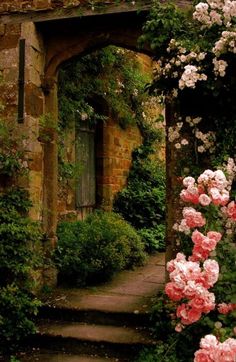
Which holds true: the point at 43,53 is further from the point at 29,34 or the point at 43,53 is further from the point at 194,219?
the point at 194,219

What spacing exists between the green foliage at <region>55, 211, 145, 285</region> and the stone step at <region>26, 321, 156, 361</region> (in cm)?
98

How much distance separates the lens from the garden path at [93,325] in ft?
14.4

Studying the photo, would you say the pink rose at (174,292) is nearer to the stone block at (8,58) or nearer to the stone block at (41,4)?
the stone block at (8,58)

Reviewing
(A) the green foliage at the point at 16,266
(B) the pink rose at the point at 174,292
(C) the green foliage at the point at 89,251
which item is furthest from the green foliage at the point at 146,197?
(B) the pink rose at the point at 174,292

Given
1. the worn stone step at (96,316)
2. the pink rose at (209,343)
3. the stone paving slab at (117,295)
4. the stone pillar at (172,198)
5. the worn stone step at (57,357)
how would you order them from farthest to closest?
the stone paving slab at (117,295)
the stone pillar at (172,198)
the worn stone step at (96,316)
the worn stone step at (57,357)
the pink rose at (209,343)


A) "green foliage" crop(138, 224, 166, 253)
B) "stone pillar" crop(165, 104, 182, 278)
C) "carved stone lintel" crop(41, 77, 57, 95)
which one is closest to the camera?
"stone pillar" crop(165, 104, 182, 278)

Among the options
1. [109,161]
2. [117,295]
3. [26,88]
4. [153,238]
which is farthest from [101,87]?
[117,295]

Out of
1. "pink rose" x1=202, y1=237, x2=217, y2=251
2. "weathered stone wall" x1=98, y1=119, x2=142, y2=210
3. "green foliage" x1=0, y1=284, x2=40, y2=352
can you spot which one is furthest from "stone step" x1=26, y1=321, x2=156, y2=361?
"weathered stone wall" x1=98, y1=119, x2=142, y2=210

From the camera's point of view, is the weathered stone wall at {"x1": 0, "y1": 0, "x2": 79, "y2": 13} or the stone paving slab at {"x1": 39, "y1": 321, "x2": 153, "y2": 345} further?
the weathered stone wall at {"x1": 0, "y1": 0, "x2": 79, "y2": 13}

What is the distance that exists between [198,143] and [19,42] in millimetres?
2328

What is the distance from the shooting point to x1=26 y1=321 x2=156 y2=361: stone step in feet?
14.3

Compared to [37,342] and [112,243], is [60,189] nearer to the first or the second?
[112,243]

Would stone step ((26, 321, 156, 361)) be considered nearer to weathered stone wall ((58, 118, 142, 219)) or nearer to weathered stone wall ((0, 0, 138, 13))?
weathered stone wall ((58, 118, 142, 219))

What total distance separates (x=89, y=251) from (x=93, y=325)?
49.9 inches
